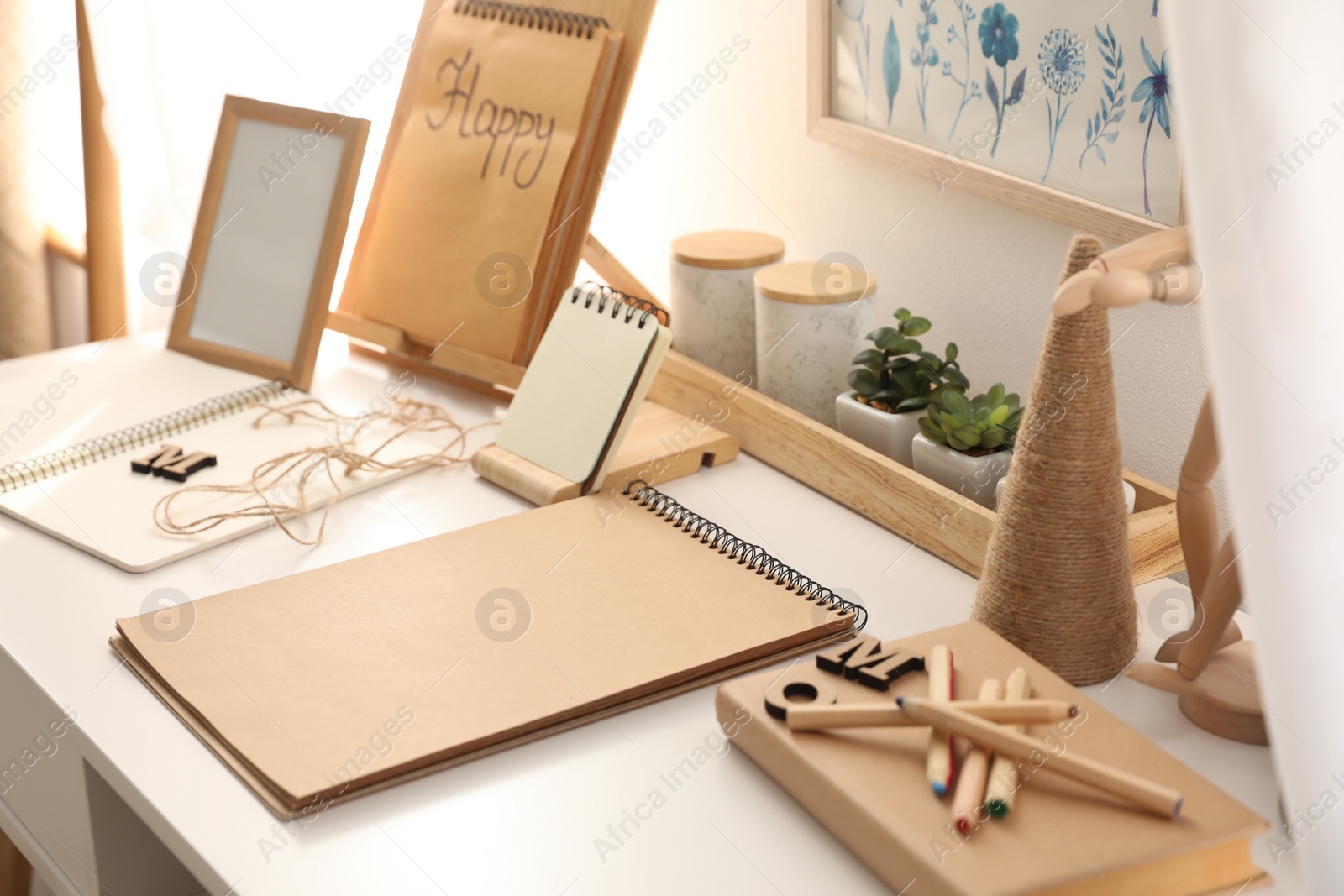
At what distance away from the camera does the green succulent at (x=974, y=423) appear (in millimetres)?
879

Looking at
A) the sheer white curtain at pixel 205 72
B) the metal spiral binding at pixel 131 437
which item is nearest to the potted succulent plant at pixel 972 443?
the metal spiral binding at pixel 131 437

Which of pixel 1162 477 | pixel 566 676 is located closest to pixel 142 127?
pixel 566 676

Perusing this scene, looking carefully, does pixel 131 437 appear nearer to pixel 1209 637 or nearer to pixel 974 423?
pixel 974 423

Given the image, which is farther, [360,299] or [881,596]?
[360,299]

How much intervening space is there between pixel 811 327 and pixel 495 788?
533 millimetres

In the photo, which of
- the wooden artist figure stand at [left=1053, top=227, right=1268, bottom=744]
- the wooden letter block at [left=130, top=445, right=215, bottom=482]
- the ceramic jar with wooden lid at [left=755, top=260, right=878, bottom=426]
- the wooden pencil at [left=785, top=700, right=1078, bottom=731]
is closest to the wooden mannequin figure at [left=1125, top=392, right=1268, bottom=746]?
the wooden artist figure stand at [left=1053, top=227, right=1268, bottom=744]

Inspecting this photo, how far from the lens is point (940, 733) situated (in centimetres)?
60

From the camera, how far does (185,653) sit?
73cm

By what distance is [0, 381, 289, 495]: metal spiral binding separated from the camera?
0.96 m

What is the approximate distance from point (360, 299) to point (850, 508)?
60 cm

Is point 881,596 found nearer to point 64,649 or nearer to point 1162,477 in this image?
point 1162,477

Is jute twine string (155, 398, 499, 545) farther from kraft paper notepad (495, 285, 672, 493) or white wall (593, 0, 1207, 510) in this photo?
white wall (593, 0, 1207, 510)

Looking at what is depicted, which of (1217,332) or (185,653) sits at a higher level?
(1217,332)

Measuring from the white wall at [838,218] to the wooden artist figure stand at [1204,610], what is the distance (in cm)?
23
